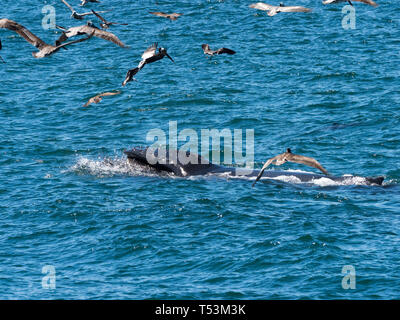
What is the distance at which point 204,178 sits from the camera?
29.3 meters

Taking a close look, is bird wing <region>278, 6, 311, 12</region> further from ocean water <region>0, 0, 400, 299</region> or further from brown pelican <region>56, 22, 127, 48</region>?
ocean water <region>0, 0, 400, 299</region>

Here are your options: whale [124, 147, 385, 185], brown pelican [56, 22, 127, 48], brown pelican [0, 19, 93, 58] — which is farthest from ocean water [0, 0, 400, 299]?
brown pelican [56, 22, 127, 48]

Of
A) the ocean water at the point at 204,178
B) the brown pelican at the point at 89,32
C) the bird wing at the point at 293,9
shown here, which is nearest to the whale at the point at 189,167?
the ocean water at the point at 204,178

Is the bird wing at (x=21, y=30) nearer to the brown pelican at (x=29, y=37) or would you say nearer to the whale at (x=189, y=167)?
the brown pelican at (x=29, y=37)

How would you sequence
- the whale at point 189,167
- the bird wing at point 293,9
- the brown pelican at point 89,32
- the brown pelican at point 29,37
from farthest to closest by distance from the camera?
1. the whale at point 189,167
2. the bird wing at point 293,9
3. the brown pelican at point 89,32
4. the brown pelican at point 29,37

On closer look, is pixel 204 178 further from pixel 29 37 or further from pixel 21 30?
pixel 21 30

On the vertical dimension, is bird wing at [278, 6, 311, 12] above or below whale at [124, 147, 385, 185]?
above

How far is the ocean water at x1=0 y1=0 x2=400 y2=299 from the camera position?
21703mm

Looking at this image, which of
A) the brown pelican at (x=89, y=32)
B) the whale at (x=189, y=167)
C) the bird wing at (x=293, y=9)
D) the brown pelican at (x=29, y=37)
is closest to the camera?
the brown pelican at (x=29, y=37)

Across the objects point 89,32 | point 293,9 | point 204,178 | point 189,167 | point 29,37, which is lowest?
point 204,178

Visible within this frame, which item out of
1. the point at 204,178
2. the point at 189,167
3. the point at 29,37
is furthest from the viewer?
the point at 189,167

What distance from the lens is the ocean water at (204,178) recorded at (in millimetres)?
21703

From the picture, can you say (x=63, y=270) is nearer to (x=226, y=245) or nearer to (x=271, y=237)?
(x=226, y=245)

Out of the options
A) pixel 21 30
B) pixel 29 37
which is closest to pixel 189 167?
pixel 29 37
